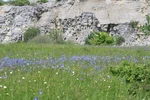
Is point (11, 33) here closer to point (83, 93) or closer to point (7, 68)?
point (7, 68)

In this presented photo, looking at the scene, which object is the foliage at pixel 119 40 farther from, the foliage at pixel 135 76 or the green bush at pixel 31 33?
the foliage at pixel 135 76

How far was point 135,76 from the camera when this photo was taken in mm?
6242

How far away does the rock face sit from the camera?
5209 cm

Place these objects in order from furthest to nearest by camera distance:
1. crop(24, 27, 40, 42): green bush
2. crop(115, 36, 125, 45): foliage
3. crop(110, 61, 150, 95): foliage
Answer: crop(24, 27, 40, 42): green bush → crop(115, 36, 125, 45): foliage → crop(110, 61, 150, 95): foliage

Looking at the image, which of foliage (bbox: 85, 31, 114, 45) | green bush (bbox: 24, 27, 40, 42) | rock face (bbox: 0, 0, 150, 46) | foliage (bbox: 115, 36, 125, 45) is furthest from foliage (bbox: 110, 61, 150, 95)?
green bush (bbox: 24, 27, 40, 42)

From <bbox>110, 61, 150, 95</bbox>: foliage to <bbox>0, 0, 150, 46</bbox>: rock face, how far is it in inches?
1664

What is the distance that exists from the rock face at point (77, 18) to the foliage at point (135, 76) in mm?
42274

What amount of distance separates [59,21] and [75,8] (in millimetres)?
3741

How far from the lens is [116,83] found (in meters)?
5.97

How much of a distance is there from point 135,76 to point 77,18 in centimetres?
4834

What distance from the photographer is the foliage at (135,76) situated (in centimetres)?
534

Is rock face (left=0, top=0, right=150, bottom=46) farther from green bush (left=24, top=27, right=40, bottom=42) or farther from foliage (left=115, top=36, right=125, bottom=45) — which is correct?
green bush (left=24, top=27, right=40, bottom=42)

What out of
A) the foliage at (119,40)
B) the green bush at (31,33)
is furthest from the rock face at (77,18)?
the green bush at (31,33)

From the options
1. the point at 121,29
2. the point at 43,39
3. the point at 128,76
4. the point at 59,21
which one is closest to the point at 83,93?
the point at 128,76
